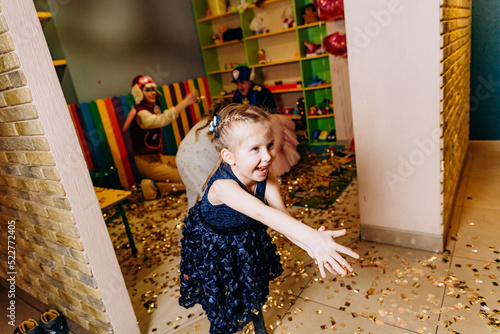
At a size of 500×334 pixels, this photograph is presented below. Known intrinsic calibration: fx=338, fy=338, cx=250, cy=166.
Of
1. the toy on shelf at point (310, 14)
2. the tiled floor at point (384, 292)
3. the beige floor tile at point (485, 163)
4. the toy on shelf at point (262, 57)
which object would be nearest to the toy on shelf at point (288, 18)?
the toy on shelf at point (310, 14)

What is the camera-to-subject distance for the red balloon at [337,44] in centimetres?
418

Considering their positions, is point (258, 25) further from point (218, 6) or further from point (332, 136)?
point (332, 136)

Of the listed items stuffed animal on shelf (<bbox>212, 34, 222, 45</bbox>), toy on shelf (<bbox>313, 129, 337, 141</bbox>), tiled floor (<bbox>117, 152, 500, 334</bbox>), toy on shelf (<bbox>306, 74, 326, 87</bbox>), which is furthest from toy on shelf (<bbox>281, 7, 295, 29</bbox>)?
tiled floor (<bbox>117, 152, 500, 334</bbox>)

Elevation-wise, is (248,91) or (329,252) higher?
(248,91)

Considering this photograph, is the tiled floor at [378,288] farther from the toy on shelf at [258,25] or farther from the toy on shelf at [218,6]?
the toy on shelf at [218,6]

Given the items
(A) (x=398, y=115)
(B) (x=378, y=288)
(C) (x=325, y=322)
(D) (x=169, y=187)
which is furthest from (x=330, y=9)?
(C) (x=325, y=322)

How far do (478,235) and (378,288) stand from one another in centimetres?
91

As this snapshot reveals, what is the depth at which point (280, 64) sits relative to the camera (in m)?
5.33

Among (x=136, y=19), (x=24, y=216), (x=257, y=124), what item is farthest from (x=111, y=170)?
(x=257, y=124)

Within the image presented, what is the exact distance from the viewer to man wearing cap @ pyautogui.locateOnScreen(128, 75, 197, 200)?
12.4 ft

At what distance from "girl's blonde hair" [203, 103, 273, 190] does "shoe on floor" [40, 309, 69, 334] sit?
1426 mm

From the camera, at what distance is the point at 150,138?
13.2 ft

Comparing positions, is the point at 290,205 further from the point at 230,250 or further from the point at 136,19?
the point at 136,19

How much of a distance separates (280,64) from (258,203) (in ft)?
14.7
